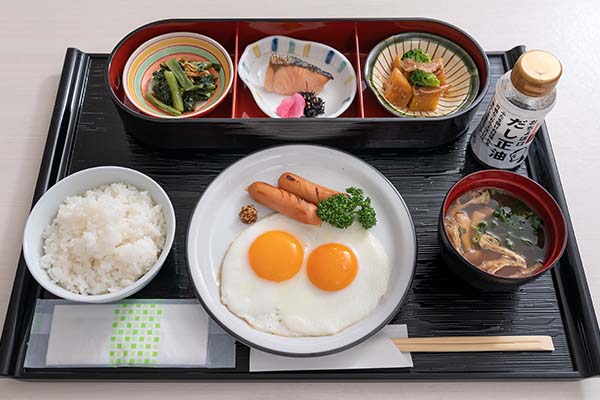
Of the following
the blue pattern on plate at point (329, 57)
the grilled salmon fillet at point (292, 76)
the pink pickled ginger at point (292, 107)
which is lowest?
the pink pickled ginger at point (292, 107)

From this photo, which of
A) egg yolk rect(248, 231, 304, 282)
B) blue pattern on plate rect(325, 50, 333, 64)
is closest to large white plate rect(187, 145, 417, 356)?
egg yolk rect(248, 231, 304, 282)

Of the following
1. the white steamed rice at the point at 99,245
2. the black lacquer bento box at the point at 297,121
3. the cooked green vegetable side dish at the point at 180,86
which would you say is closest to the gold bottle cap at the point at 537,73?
the black lacquer bento box at the point at 297,121

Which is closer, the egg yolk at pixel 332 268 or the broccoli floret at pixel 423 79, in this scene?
the egg yolk at pixel 332 268

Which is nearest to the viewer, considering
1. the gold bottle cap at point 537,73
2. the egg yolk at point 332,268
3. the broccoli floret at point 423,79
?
the gold bottle cap at point 537,73

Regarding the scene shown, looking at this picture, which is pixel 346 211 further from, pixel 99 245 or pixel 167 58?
pixel 167 58

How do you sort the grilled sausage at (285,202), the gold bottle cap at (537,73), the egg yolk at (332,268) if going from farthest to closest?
1. the grilled sausage at (285,202)
2. the egg yolk at (332,268)
3. the gold bottle cap at (537,73)

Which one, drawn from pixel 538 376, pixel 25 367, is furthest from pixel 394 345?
pixel 25 367

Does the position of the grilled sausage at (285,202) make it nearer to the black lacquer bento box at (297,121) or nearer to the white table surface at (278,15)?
the black lacquer bento box at (297,121)
